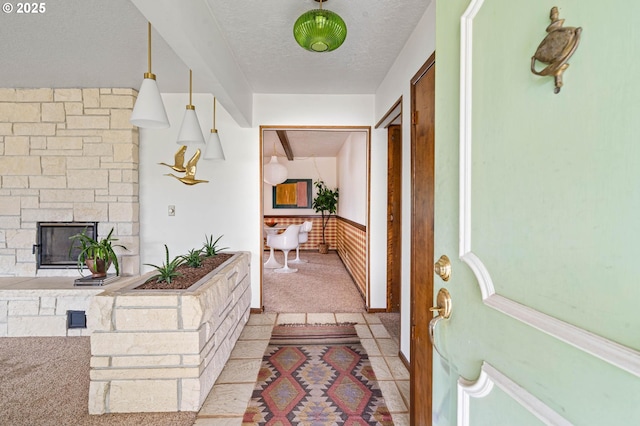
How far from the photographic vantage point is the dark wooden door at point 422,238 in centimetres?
152

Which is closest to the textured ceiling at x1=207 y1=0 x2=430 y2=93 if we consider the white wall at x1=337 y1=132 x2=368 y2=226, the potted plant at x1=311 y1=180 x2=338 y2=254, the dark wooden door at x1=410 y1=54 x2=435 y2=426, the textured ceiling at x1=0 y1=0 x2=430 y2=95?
the textured ceiling at x1=0 y1=0 x2=430 y2=95

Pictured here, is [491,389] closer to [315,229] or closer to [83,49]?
[83,49]

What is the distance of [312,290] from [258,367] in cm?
188

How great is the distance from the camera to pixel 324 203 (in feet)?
22.8

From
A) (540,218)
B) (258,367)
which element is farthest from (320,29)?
(258,367)

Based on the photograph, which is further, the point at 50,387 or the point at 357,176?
the point at 357,176

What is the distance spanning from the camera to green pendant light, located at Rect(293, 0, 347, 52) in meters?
1.61

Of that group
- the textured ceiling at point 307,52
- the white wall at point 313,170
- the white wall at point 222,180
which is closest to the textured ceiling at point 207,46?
the textured ceiling at point 307,52

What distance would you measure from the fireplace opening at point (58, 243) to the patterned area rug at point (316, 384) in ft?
7.36

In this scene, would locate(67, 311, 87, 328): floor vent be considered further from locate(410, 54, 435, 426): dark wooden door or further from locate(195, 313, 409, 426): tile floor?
locate(410, 54, 435, 426): dark wooden door

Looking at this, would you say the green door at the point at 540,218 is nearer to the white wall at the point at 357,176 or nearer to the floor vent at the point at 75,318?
the white wall at the point at 357,176

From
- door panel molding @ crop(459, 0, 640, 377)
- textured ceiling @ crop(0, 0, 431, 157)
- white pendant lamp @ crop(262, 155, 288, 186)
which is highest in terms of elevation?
textured ceiling @ crop(0, 0, 431, 157)

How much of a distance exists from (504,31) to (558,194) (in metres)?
0.33

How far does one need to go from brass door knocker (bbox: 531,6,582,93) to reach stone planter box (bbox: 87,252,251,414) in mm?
1717
